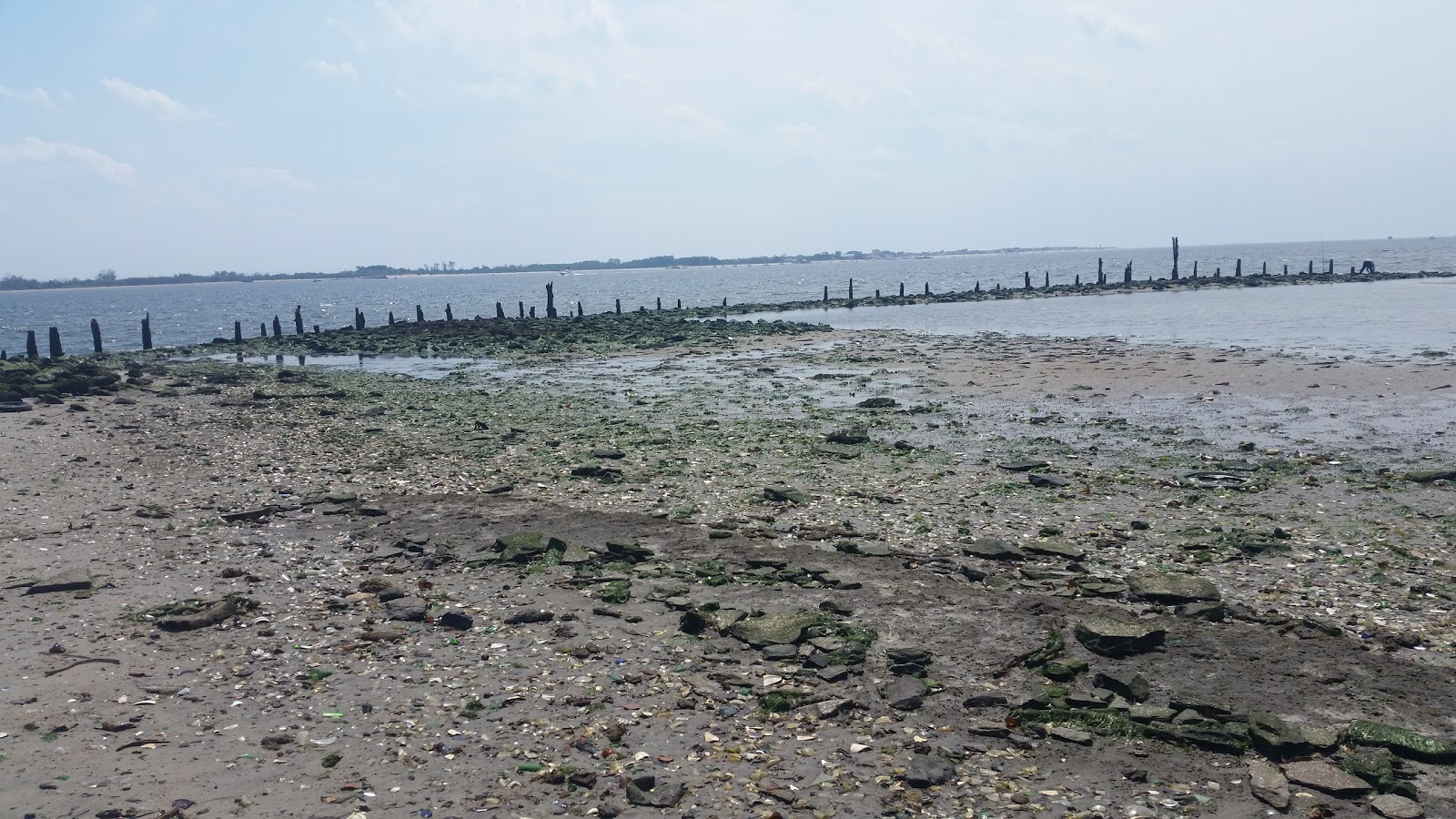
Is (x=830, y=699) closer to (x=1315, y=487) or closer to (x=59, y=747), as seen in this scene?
(x=59, y=747)

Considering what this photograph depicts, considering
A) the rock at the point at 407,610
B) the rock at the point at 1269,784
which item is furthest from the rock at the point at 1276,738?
the rock at the point at 407,610

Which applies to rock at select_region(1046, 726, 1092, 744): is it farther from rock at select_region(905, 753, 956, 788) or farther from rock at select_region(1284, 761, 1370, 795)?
rock at select_region(1284, 761, 1370, 795)

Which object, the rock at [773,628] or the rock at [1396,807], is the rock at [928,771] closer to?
the rock at [773,628]

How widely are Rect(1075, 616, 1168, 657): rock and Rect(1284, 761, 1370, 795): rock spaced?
6.95ft

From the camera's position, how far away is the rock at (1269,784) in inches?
258

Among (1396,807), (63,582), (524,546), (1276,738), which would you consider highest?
→ (63,582)

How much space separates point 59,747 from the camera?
742cm

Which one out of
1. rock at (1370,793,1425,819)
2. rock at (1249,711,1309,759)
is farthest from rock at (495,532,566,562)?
rock at (1370,793,1425,819)

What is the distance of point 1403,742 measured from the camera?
7.14m

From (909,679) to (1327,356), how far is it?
30291mm

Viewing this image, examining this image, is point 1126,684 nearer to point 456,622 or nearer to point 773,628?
point 773,628

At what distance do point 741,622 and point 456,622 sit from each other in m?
2.85

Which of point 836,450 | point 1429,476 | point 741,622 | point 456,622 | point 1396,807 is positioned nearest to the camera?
point 1396,807

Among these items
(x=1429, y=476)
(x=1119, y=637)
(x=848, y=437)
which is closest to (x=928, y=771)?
(x=1119, y=637)
